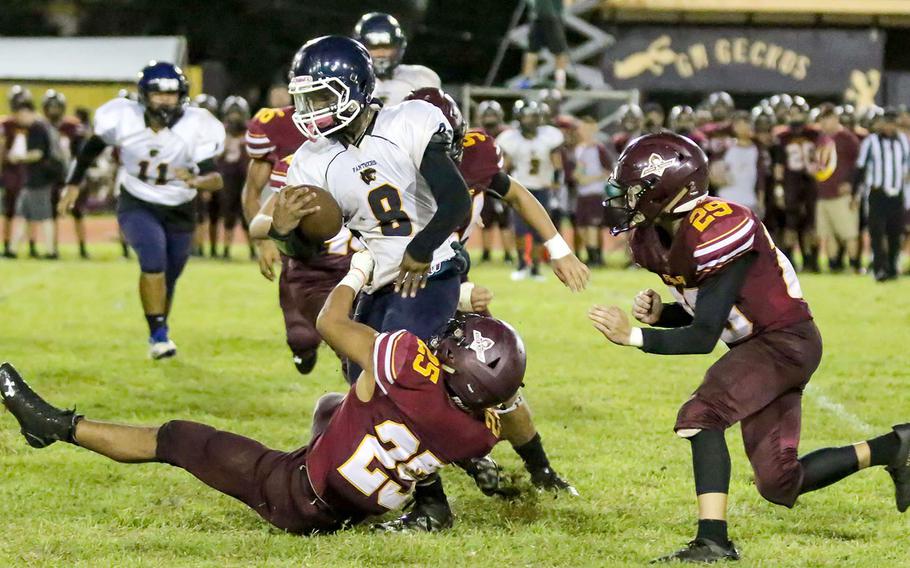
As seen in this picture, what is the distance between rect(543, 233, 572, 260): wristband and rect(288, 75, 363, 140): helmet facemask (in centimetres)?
93

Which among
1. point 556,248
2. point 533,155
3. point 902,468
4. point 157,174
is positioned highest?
point 556,248

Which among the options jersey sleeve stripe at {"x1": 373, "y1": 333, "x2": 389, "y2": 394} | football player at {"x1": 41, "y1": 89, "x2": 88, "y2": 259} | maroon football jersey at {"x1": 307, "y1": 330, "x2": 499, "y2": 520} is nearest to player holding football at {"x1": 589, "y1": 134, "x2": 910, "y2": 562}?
maroon football jersey at {"x1": 307, "y1": 330, "x2": 499, "y2": 520}

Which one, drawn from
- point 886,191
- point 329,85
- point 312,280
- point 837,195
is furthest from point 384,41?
point 837,195

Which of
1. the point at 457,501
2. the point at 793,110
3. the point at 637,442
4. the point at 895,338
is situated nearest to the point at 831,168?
the point at 793,110

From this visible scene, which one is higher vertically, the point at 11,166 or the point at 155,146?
the point at 155,146

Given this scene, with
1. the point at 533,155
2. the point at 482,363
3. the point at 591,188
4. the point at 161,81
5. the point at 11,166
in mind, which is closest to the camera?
the point at 482,363

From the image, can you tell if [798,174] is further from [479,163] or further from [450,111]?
[450,111]

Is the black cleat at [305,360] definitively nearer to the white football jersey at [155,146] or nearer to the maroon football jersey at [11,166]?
the white football jersey at [155,146]

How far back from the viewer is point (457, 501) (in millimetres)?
5109

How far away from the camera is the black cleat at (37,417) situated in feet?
15.1

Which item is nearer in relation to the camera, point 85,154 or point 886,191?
point 85,154

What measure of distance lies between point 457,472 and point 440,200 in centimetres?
140

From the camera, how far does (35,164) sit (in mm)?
15359

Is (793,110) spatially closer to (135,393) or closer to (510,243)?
(510,243)
